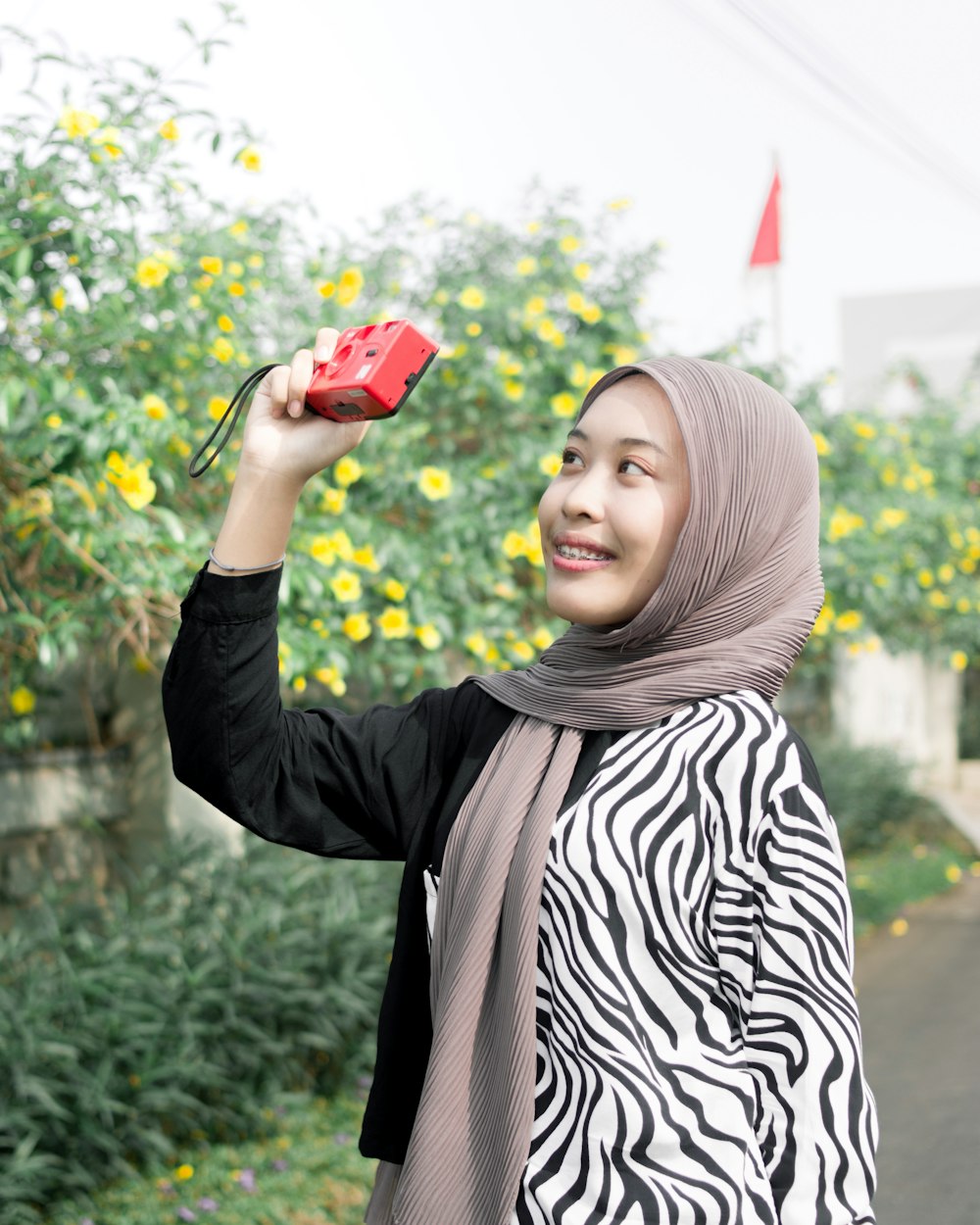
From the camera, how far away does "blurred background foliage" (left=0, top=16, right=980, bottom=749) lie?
104 inches

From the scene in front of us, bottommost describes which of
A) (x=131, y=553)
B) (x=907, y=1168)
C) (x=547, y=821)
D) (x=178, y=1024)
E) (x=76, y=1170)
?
(x=907, y=1168)

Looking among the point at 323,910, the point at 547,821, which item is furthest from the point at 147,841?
the point at 547,821

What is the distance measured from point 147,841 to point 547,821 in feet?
10.5

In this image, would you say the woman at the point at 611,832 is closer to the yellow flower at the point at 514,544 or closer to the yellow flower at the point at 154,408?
the yellow flower at the point at 154,408

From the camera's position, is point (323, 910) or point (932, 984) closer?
point (323, 910)

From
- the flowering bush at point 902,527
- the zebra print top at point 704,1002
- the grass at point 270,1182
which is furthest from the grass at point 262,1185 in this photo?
the flowering bush at point 902,527

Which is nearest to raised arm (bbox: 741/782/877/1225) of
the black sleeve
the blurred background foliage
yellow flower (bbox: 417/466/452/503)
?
the black sleeve

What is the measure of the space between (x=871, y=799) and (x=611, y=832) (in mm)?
7576

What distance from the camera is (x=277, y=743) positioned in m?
1.46

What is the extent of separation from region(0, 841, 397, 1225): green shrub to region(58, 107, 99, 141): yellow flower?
1.96m

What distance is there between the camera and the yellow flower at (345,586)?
3107 mm

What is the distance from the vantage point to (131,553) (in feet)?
8.79

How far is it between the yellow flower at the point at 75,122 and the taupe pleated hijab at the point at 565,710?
5.48 ft

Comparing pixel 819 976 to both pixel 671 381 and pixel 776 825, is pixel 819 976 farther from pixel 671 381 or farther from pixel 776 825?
pixel 671 381
